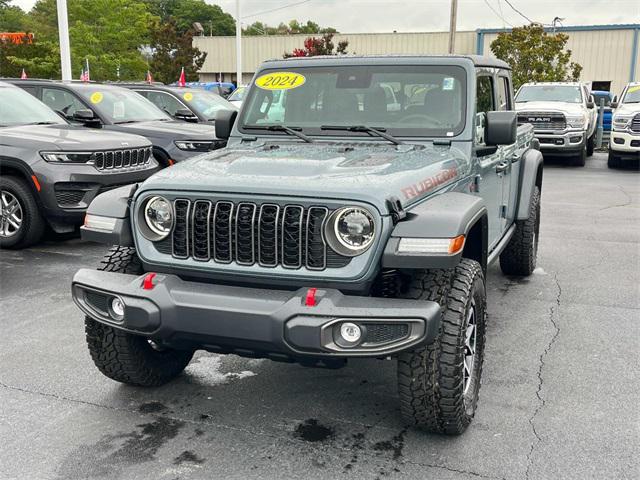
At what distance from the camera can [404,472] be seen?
321cm

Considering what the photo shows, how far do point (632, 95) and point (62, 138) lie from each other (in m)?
13.4

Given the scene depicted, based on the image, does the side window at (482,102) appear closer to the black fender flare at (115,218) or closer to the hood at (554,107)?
the black fender flare at (115,218)

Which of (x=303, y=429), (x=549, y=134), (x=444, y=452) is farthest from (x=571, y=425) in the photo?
(x=549, y=134)

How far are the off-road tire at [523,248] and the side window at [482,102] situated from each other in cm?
141

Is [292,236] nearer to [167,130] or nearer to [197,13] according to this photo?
[167,130]

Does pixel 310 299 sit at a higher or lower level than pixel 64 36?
lower

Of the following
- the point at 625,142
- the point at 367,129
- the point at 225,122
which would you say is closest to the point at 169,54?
the point at 625,142

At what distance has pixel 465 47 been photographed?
140ft

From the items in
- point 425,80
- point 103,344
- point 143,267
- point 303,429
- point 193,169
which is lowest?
point 303,429

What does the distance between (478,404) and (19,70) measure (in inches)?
1493

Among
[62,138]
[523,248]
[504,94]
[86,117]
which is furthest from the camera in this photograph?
[86,117]

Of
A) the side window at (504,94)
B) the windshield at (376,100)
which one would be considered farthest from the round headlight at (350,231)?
the side window at (504,94)

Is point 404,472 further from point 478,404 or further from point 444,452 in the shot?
point 478,404

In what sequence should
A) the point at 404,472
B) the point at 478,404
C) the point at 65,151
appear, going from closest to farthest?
the point at 404,472 → the point at 478,404 → the point at 65,151
